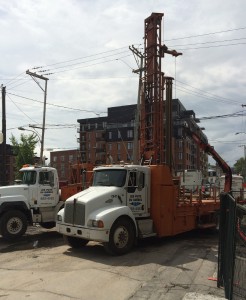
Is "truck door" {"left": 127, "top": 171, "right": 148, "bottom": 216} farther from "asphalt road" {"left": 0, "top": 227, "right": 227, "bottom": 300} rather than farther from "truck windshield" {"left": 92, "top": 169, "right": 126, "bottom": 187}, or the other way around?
"asphalt road" {"left": 0, "top": 227, "right": 227, "bottom": 300}

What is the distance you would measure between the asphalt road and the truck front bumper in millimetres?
540

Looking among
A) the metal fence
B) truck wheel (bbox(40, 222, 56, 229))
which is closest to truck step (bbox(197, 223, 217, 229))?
truck wheel (bbox(40, 222, 56, 229))

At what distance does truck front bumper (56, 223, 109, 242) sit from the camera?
10.5 meters

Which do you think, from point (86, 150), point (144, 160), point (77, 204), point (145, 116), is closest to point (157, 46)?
point (145, 116)

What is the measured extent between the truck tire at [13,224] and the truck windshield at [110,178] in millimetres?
3323

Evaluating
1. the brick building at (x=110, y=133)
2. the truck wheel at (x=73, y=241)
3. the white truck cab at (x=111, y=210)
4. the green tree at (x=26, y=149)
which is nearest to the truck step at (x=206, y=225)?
the white truck cab at (x=111, y=210)

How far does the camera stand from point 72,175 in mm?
20000

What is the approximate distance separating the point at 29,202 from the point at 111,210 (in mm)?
4875

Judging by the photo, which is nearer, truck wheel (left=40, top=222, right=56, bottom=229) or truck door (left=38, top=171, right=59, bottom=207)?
truck door (left=38, top=171, right=59, bottom=207)

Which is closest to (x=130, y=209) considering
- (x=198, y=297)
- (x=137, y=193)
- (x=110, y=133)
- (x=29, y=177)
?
(x=137, y=193)

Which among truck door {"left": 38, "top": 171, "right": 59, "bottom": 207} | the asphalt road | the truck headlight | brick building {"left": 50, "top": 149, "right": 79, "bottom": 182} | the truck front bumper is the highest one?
brick building {"left": 50, "top": 149, "right": 79, "bottom": 182}

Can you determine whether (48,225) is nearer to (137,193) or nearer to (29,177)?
(29,177)

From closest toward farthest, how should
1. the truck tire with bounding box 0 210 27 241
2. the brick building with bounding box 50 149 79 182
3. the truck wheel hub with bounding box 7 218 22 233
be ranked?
1. the truck tire with bounding box 0 210 27 241
2. the truck wheel hub with bounding box 7 218 22 233
3. the brick building with bounding box 50 149 79 182

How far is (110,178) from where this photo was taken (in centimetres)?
1228
